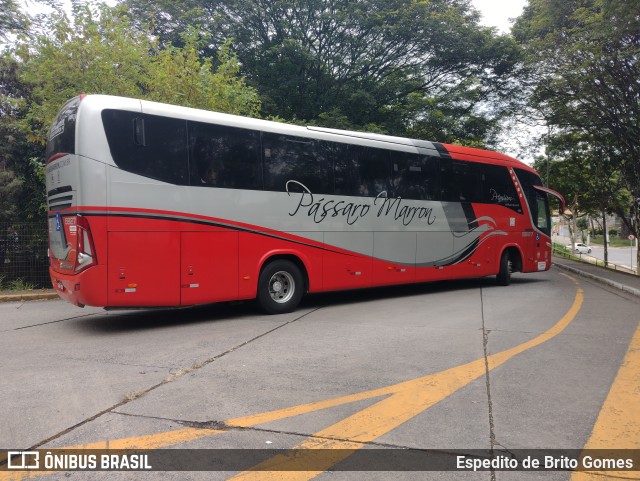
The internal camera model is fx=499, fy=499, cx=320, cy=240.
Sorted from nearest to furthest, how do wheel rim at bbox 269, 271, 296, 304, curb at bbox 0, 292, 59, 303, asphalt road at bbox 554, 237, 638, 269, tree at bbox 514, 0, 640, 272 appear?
wheel rim at bbox 269, 271, 296, 304 < curb at bbox 0, 292, 59, 303 < tree at bbox 514, 0, 640, 272 < asphalt road at bbox 554, 237, 638, 269

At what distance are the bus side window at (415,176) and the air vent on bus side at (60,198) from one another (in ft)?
21.4

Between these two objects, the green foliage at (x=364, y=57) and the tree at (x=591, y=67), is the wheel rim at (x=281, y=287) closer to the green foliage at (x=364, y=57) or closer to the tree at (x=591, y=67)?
the tree at (x=591, y=67)

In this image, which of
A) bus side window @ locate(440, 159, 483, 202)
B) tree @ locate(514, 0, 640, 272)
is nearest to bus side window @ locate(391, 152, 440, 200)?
bus side window @ locate(440, 159, 483, 202)

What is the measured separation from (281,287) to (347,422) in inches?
214

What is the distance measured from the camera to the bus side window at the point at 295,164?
884 cm

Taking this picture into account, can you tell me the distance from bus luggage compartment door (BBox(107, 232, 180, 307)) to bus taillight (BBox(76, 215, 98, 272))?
0.23m

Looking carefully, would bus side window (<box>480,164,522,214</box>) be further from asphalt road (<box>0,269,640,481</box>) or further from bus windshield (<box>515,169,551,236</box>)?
asphalt road (<box>0,269,640,481</box>)

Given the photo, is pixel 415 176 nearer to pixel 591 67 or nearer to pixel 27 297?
pixel 591 67

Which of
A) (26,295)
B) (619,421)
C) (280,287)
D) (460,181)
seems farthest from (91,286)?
(460,181)

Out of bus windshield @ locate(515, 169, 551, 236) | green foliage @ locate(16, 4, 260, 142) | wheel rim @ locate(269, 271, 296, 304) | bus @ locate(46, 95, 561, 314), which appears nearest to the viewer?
bus @ locate(46, 95, 561, 314)

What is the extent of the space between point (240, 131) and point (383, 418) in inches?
232

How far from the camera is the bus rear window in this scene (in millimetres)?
7116

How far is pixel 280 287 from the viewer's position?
A: 30.0 feet

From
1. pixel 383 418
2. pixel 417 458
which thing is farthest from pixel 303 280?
pixel 417 458
